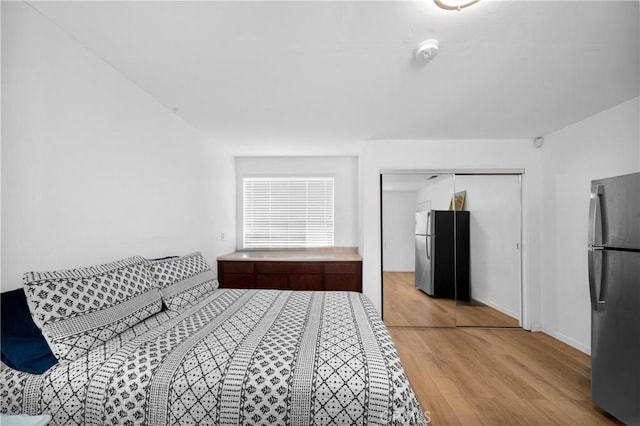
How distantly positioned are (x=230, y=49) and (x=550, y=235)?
157 inches

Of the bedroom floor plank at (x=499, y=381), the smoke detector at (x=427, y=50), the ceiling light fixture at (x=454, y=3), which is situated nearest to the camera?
the ceiling light fixture at (x=454, y=3)

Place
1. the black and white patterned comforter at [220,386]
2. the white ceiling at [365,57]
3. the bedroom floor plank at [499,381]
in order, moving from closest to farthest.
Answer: the black and white patterned comforter at [220,386] → the white ceiling at [365,57] → the bedroom floor plank at [499,381]

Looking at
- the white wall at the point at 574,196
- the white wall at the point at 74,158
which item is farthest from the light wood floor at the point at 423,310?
the white wall at the point at 74,158

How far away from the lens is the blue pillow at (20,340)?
1.30m

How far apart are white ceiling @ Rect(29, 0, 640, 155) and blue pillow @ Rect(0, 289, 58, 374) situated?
4.93ft

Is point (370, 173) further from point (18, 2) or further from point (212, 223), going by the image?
point (18, 2)

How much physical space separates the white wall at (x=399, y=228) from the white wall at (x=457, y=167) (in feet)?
0.44

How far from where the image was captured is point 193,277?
238 cm

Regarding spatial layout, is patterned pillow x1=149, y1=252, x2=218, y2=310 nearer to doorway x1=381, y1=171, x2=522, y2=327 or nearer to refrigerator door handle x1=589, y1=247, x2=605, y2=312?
doorway x1=381, y1=171, x2=522, y2=327

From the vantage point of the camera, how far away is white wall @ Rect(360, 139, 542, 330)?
3.69 m

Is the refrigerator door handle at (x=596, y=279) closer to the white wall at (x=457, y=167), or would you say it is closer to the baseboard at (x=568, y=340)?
the baseboard at (x=568, y=340)

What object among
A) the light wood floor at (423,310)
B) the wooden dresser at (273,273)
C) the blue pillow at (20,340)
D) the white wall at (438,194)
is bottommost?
the light wood floor at (423,310)

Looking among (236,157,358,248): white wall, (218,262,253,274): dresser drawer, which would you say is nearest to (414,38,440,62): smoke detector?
(236,157,358,248): white wall

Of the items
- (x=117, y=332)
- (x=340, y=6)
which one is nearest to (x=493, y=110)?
(x=340, y=6)
